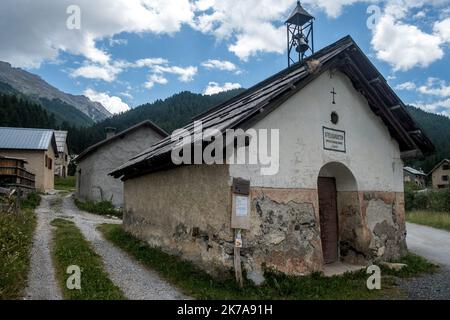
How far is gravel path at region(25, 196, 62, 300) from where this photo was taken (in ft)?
20.4

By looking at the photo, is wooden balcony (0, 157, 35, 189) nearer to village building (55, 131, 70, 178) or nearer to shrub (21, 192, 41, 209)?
shrub (21, 192, 41, 209)

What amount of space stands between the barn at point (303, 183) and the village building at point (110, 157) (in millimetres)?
11728

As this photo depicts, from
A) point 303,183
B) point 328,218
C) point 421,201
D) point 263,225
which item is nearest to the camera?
point 263,225

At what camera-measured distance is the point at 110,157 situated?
23.3 meters

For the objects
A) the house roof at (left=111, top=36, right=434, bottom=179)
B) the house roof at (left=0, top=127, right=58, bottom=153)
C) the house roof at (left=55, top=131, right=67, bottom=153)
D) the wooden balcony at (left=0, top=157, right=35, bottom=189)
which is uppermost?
the house roof at (left=55, top=131, right=67, bottom=153)

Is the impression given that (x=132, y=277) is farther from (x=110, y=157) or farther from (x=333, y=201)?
(x=110, y=157)

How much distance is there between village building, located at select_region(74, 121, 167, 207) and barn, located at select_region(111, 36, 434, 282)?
11728mm

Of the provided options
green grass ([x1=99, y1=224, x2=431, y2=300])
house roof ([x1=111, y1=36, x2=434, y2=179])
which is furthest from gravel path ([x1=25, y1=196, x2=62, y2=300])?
house roof ([x1=111, y1=36, x2=434, y2=179])

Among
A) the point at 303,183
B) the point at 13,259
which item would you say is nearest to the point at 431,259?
the point at 303,183

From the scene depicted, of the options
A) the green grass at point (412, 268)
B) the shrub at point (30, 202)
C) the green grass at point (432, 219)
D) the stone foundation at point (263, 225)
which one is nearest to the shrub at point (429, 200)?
the green grass at point (432, 219)

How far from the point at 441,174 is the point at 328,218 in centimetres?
6179

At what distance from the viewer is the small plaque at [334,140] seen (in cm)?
880

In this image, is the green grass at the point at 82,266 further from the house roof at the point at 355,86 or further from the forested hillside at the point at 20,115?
the forested hillside at the point at 20,115
